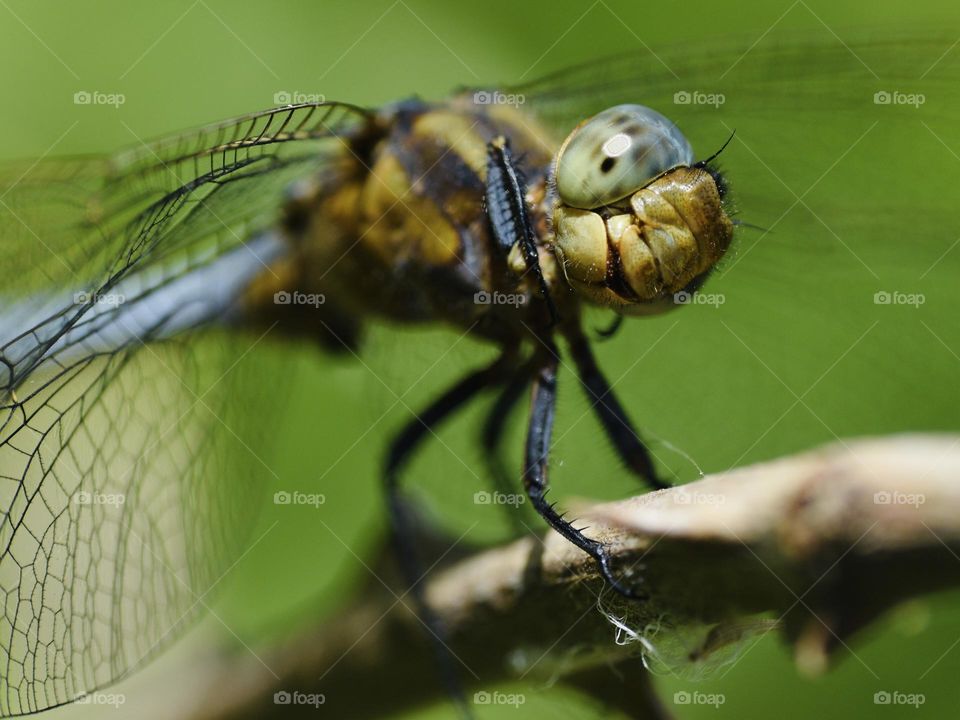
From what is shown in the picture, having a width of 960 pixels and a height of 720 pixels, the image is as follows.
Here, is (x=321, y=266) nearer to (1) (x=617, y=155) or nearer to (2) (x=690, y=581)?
(1) (x=617, y=155)

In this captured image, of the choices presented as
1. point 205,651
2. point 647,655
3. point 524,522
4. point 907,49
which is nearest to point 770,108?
point 907,49

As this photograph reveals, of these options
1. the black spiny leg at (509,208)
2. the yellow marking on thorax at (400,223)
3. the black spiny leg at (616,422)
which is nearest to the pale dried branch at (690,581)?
the black spiny leg at (616,422)

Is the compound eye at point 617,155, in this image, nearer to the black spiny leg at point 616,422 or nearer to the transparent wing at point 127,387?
the black spiny leg at point 616,422


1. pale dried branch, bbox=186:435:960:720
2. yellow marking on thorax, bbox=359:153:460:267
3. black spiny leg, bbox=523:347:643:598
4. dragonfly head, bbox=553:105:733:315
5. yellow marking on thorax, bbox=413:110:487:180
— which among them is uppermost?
yellow marking on thorax, bbox=413:110:487:180

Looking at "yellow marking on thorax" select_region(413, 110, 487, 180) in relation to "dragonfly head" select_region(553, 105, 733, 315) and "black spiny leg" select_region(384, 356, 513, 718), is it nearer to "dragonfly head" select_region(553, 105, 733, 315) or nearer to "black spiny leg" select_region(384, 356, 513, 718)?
"dragonfly head" select_region(553, 105, 733, 315)

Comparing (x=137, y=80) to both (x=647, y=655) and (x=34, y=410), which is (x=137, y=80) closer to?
(x=34, y=410)

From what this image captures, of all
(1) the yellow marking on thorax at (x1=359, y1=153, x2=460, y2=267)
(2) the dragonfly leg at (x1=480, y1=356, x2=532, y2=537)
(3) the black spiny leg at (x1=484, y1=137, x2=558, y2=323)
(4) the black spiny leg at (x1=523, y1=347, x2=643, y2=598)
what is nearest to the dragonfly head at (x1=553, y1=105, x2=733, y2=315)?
(3) the black spiny leg at (x1=484, y1=137, x2=558, y2=323)
